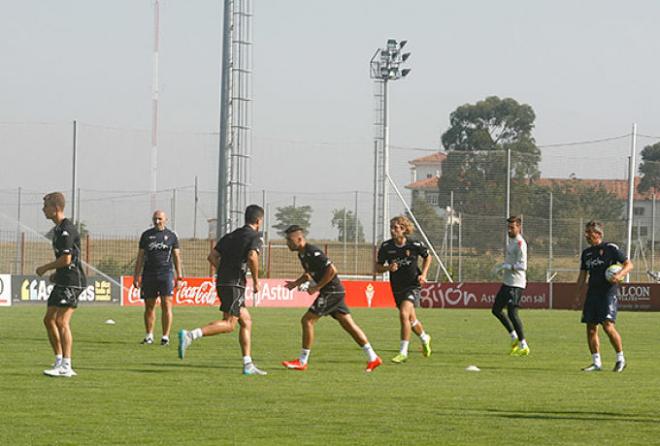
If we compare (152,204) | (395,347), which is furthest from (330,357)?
(152,204)

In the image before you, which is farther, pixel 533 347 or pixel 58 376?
pixel 533 347

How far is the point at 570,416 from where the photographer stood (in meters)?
10.8

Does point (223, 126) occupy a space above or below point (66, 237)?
above

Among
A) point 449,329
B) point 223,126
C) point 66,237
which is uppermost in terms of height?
point 223,126

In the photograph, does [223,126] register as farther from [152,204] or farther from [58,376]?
[58,376]

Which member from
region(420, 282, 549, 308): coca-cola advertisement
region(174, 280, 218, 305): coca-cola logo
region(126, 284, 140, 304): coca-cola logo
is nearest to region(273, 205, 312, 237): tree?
region(420, 282, 549, 308): coca-cola advertisement

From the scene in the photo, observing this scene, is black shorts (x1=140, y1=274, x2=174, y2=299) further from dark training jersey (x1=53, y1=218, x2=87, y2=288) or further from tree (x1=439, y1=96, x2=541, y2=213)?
tree (x1=439, y1=96, x2=541, y2=213)

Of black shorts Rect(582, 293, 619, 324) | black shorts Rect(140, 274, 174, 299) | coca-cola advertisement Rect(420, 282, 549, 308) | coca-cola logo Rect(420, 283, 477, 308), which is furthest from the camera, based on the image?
coca-cola advertisement Rect(420, 282, 549, 308)

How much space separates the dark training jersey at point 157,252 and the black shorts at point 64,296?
20.2 feet

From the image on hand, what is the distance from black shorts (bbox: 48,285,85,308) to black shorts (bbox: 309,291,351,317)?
2.95m

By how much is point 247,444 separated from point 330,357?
852cm

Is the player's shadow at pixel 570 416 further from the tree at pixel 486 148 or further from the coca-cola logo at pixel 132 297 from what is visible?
the tree at pixel 486 148

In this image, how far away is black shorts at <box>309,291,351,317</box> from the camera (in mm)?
15164

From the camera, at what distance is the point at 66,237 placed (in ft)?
44.0
